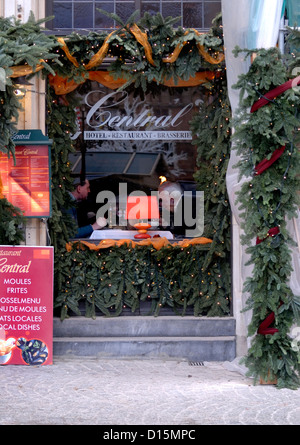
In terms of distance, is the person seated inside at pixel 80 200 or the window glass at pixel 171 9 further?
the person seated inside at pixel 80 200

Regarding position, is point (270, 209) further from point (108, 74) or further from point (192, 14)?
point (192, 14)

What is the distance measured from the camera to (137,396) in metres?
6.51

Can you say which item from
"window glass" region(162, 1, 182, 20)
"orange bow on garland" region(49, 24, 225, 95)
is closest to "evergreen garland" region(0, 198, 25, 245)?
"orange bow on garland" region(49, 24, 225, 95)

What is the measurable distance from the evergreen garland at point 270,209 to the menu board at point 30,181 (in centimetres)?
253

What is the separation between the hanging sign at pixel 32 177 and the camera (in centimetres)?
813

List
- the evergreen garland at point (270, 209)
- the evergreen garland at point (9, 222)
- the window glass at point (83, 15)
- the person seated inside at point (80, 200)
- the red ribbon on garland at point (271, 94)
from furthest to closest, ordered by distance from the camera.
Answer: the person seated inside at point (80, 200)
the window glass at point (83, 15)
the evergreen garland at point (9, 222)
the evergreen garland at point (270, 209)
the red ribbon on garland at point (271, 94)

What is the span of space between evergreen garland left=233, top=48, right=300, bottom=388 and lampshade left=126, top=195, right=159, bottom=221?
235cm

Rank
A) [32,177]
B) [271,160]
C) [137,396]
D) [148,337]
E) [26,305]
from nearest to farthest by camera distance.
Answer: [137,396], [271,160], [26,305], [32,177], [148,337]

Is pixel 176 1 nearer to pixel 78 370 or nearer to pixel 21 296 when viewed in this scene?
pixel 21 296

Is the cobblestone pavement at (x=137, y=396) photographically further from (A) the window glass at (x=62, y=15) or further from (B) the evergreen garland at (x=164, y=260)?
(A) the window glass at (x=62, y=15)

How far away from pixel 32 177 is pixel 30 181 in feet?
0.18

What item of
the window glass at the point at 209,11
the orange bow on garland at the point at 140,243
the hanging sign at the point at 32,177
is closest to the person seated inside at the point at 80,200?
the orange bow on garland at the point at 140,243

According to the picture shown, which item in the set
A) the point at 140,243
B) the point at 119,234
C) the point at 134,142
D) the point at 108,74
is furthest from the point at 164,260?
the point at 108,74

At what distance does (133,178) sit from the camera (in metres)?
8.88
